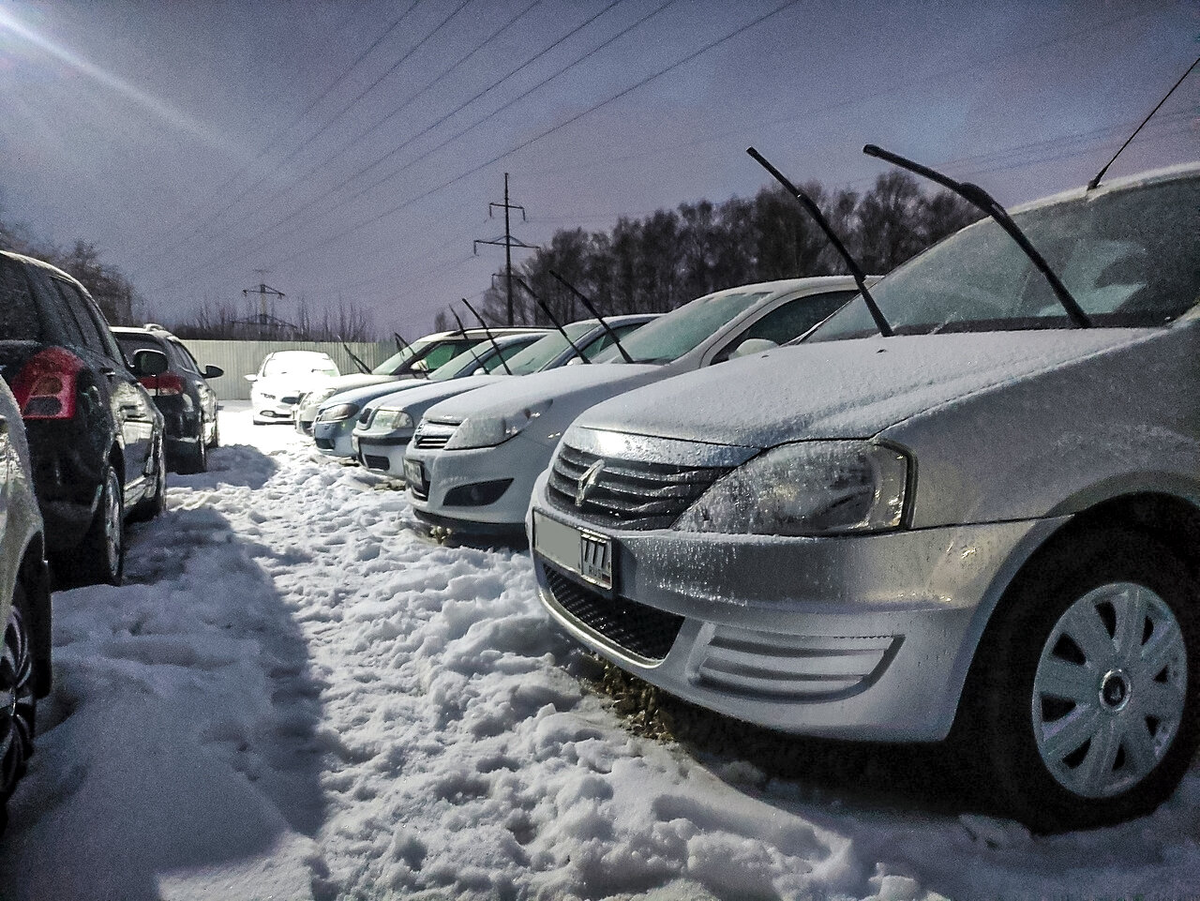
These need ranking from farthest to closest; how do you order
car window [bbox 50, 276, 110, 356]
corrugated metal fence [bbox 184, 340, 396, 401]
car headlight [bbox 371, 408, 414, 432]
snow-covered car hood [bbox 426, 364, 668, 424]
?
corrugated metal fence [bbox 184, 340, 396, 401] → car headlight [bbox 371, 408, 414, 432] → snow-covered car hood [bbox 426, 364, 668, 424] → car window [bbox 50, 276, 110, 356]

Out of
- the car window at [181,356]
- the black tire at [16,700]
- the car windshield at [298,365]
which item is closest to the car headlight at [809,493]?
the black tire at [16,700]

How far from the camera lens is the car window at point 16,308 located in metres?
3.41

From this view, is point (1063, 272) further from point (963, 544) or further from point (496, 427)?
point (496, 427)

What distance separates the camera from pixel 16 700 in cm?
194

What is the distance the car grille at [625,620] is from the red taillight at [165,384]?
20.7ft

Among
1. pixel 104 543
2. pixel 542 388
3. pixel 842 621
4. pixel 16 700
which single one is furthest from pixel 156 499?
pixel 842 621

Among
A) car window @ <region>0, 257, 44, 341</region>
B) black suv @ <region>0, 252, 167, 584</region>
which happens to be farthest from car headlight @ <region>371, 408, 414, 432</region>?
car window @ <region>0, 257, 44, 341</region>

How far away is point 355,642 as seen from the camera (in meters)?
3.35

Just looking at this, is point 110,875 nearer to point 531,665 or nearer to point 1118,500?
point 531,665

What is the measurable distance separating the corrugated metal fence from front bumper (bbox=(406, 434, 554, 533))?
27647mm

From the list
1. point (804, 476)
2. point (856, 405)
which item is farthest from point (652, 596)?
point (856, 405)

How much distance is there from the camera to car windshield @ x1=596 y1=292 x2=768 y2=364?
4941 mm

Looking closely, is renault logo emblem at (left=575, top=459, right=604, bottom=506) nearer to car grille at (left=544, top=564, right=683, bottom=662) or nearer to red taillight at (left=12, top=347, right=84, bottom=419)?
car grille at (left=544, top=564, right=683, bottom=662)

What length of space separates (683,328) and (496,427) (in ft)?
4.67
